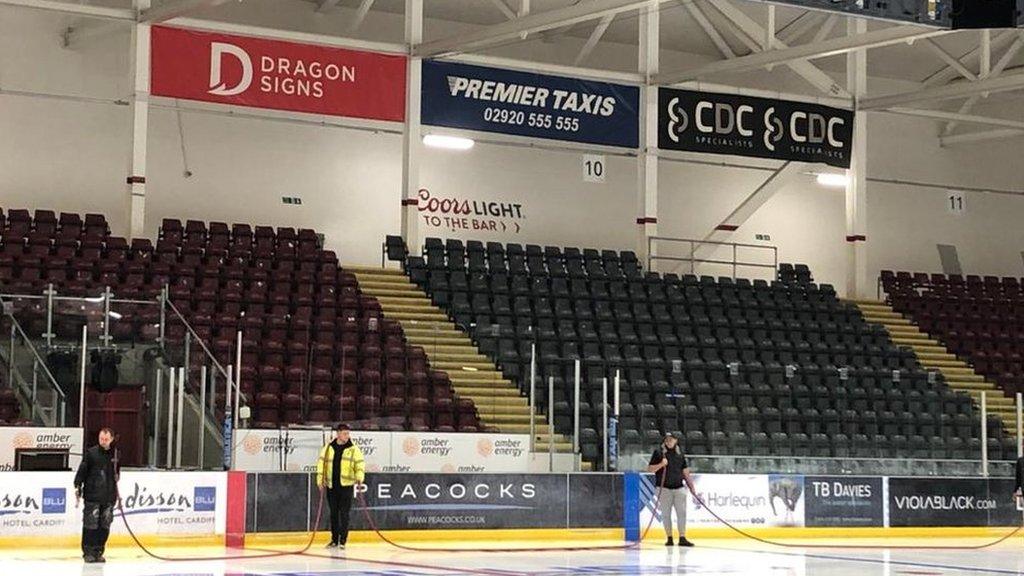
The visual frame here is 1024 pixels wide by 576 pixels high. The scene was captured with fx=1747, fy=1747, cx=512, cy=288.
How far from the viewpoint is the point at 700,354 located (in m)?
32.6

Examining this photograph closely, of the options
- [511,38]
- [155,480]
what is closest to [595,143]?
[511,38]

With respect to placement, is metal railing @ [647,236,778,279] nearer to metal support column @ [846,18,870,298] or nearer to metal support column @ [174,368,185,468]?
metal support column @ [846,18,870,298]

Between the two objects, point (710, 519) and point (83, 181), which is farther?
point (83, 181)

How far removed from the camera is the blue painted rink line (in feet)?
56.7

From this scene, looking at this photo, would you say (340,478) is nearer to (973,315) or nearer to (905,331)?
(905,331)

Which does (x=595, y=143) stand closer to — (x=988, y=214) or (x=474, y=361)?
(x=474, y=361)

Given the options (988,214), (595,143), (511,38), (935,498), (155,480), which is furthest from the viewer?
(988,214)

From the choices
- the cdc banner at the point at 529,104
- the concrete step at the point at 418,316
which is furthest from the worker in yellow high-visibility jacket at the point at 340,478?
the cdc banner at the point at 529,104

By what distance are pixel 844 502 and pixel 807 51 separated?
368 inches

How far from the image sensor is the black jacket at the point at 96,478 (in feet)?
61.1

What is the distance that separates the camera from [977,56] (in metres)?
39.6

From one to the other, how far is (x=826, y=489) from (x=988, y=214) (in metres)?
19.8

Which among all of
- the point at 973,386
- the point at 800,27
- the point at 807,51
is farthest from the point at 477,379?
the point at 800,27

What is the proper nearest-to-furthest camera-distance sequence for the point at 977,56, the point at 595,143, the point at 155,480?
the point at 155,480 → the point at 595,143 → the point at 977,56
